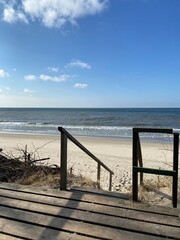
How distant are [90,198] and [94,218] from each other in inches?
22.9

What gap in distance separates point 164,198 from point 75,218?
1.48 meters

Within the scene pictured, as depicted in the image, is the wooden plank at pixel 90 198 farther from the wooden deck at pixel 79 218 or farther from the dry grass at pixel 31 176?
the dry grass at pixel 31 176

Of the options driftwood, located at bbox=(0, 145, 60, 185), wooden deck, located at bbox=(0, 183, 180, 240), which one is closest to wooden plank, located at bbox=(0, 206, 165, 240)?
wooden deck, located at bbox=(0, 183, 180, 240)

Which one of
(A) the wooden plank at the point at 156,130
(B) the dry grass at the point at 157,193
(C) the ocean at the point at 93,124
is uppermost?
(A) the wooden plank at the point at 156,130

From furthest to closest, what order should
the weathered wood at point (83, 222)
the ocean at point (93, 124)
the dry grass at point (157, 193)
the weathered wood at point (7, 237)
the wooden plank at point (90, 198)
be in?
the ocean at point (93, 124) < the dry grass at point (157, 193) < the wooden plank at point (90, 198) < the weathered wood at point (83, 222) < the weathered wood at point (7, 237)

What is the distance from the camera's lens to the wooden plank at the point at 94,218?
108 inches

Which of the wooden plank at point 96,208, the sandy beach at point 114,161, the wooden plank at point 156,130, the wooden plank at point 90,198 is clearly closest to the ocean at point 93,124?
the wooden plank at point 156,130

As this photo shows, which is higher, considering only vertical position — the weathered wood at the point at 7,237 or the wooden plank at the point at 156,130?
the wooden plank at the point at 156,130

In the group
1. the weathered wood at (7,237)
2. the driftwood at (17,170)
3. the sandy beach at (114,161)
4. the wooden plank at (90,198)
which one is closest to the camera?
the weathered wood at (7,237)

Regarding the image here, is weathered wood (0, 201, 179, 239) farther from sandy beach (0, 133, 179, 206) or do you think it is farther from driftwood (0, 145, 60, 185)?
sandy beach (0, 133, 179, 206)

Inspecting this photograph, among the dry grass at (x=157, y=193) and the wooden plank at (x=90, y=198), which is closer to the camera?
the wooden plank at (x=90, y=198)

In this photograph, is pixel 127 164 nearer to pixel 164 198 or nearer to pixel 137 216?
pixel 164 198

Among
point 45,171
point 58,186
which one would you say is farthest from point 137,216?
point 45,171

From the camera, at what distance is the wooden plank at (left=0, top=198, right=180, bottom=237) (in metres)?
2.74
